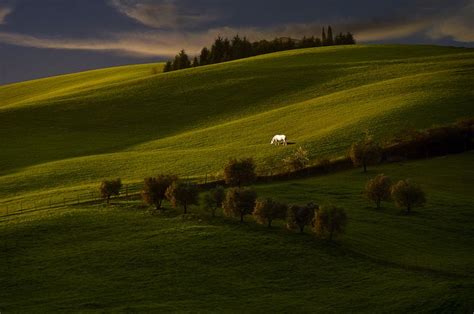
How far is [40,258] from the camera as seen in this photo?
43094mm

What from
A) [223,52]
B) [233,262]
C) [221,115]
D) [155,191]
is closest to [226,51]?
[223,52]

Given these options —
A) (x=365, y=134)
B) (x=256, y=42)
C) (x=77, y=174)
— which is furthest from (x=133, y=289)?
(x=256, y=42)

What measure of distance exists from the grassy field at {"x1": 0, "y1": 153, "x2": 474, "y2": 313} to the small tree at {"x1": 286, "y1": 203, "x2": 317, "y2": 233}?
863mm

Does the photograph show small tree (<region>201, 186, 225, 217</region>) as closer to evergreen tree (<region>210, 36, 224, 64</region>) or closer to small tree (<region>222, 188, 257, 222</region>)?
small tree (<region>222, 188, 257, 222</region>)

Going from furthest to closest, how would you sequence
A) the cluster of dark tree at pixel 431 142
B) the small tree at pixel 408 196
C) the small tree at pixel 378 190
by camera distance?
1. the cluster of dark tree at pixel 431 142
2. the small tree at pixel 378 190
3. the small tree at pixel 408 196

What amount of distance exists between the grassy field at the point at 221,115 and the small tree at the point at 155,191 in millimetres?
13516

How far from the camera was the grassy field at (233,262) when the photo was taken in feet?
115

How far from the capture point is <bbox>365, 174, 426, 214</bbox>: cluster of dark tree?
5350 cm

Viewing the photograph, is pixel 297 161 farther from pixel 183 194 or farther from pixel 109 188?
pixel 109 188

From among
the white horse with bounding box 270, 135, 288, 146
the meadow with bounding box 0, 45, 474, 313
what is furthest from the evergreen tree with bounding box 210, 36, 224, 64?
the white horse with bounding box 270, 135, 288, 146

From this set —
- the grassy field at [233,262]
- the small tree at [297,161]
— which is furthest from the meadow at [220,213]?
the small tree at [297,161]

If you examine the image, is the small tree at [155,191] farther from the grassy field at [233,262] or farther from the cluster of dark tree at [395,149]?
the cluster of dark tree at [395,149]

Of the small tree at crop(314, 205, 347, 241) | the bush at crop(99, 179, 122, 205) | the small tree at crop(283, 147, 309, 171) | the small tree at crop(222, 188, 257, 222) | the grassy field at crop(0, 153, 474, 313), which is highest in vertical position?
the small tree at crop(283, 147, 309, 171)

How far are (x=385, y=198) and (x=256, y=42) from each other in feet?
491
